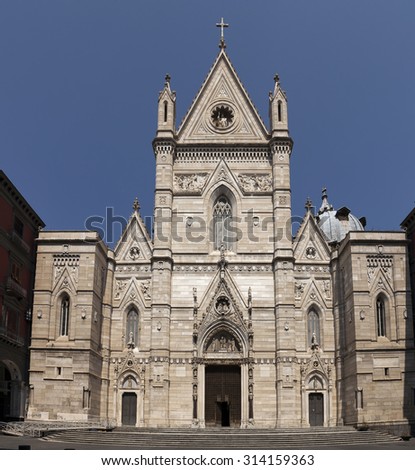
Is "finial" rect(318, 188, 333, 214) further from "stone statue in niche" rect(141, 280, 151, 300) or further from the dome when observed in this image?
"stone statue in niche" rect(141, 280, 151, 300)

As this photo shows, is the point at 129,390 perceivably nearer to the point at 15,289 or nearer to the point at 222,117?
the point at 15,289

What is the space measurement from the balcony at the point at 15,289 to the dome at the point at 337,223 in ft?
104

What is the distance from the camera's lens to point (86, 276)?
40219mm

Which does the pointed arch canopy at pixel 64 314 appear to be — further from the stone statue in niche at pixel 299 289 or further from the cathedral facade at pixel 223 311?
the stone statue in niche at pixel 299 289

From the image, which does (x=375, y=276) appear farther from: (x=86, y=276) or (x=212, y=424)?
(x=86, y=276)

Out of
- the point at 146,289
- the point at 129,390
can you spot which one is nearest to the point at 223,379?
the point at 129,390

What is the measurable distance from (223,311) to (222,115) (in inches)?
597

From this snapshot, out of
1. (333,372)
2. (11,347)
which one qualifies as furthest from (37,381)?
(333,372)

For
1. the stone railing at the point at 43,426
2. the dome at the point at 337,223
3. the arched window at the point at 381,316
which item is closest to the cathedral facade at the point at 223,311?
the arched window at the point at 381,316

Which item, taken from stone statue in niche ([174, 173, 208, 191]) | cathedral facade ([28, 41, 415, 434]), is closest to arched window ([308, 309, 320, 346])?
cathedral facade ([28, 41, 415, 434])

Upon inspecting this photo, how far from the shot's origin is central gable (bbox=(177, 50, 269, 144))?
46.8m

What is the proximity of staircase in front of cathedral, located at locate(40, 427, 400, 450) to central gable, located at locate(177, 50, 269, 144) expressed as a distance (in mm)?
21277

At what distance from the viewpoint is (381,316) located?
130 feet

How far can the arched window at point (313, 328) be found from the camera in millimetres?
41812
